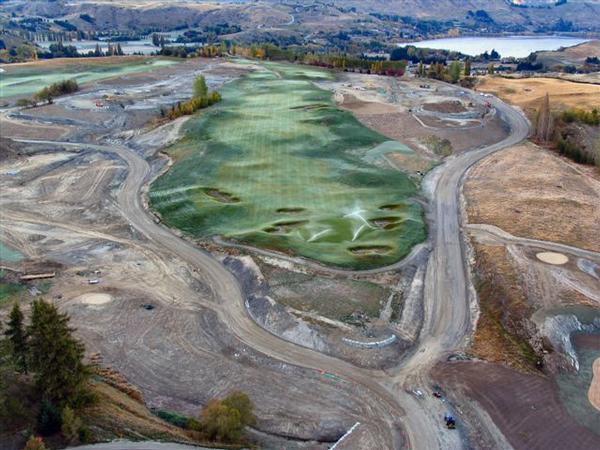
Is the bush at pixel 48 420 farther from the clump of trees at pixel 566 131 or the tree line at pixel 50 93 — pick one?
the tree line at pixel 50 93

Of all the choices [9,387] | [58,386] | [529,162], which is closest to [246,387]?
[58,386]

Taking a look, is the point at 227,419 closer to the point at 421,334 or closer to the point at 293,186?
the point at 421,334

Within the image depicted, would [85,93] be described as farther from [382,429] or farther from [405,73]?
[382,429]

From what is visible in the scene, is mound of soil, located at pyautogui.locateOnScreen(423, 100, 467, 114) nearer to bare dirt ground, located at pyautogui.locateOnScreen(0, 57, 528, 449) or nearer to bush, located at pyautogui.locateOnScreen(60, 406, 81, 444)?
bare dirt ground, located at pyautogui.locateOnScreen(0, 57, 528, 449)

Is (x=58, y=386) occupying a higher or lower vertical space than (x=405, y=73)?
lower

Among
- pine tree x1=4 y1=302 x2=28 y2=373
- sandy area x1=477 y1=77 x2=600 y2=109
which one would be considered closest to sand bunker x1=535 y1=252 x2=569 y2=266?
pine tree x1=4 y1=302 x2=28 y2=373

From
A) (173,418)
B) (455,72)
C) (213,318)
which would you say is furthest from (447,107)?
(173,418)
